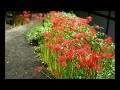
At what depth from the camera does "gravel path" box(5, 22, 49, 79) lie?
192 inches

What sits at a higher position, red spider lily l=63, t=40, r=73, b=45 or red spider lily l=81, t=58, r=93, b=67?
red spider lily l=63, t=40, r=73, b=45

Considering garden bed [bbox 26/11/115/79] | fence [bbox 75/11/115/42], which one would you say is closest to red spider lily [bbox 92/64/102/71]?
garden bed [bbox 26/11/115/79]

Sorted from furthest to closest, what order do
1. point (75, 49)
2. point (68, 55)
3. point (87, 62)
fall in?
point (75, 49) → point (68, 55) → point (87, 62)

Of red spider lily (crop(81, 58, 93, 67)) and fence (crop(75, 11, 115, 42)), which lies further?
fence (crop(75, 11, 115, 42))

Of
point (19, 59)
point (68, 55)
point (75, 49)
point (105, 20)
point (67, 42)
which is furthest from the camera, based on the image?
point (105, 20)

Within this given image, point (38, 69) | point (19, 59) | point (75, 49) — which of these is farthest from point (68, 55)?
point (19, 59)

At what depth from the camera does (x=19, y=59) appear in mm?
5457

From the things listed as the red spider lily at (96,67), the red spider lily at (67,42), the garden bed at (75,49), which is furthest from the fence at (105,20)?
the red spider lily at (96,67)

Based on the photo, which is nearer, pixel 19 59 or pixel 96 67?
pixel 96 67

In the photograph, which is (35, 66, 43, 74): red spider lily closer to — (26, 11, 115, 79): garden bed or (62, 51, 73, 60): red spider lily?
(26, 11, 115, 79): garden bed

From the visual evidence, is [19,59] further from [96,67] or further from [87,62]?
[96,67]

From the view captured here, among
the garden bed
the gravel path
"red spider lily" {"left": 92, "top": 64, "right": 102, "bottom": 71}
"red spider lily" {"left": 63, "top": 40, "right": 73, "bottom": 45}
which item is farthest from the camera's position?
"red spider lily" {"left": 63, "top": 40, "right": 73, "bottom": 45}

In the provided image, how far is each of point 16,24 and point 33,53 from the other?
241 centimetres
